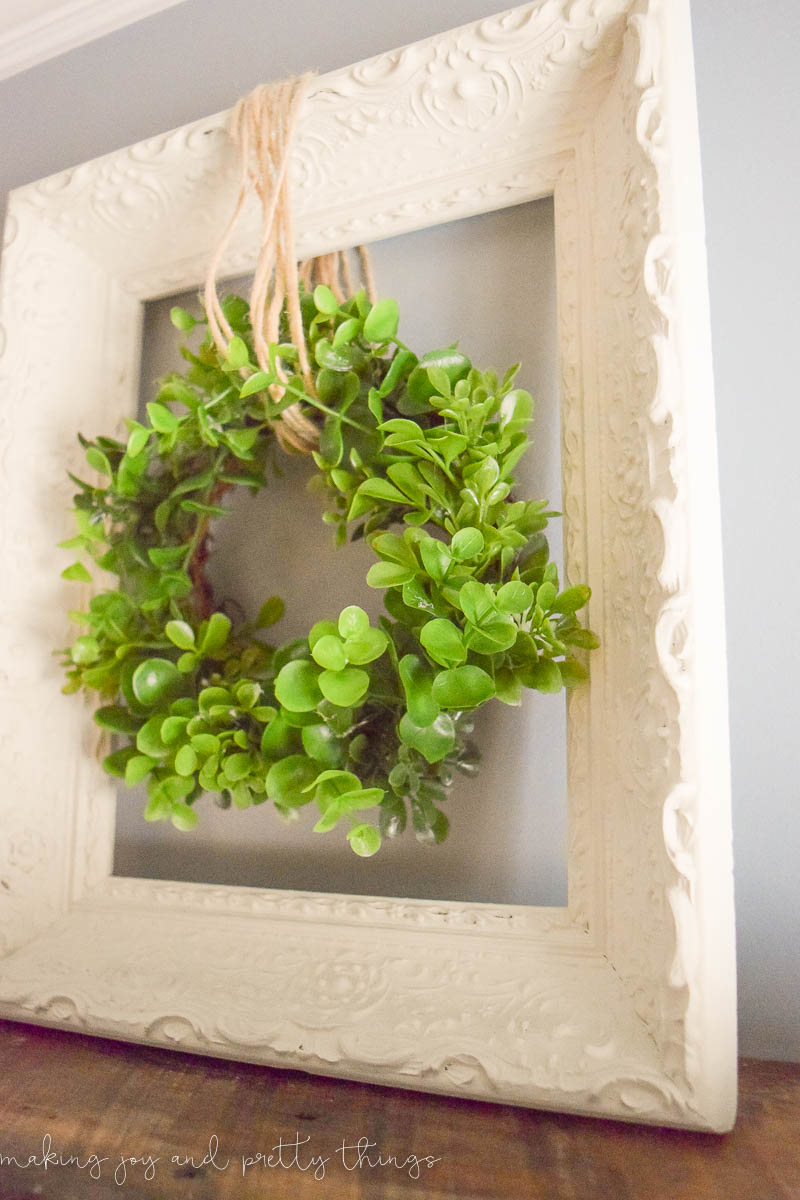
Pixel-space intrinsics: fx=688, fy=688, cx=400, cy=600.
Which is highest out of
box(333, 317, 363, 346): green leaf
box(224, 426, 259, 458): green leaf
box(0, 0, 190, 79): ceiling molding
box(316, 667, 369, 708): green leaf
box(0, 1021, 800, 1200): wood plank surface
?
box(0, 0, 190, 79): ceiling molding

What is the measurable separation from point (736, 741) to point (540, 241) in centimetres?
48

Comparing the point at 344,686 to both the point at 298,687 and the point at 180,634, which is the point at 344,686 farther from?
the point at 180,634

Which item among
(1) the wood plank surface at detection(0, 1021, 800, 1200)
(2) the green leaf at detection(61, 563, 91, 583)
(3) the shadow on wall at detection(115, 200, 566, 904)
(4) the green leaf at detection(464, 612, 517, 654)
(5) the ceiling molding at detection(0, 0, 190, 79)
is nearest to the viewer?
(1) the wood plank surface at detection(0, 1021, 800, 1200)

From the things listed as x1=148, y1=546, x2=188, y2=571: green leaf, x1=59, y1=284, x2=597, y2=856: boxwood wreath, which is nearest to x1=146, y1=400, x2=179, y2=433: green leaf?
x1=59, y1=284, x2=597, y2=856: boxwood wreath

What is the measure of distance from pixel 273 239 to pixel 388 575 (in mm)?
350

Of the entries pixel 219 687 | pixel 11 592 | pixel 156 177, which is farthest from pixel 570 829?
pixel 156 177

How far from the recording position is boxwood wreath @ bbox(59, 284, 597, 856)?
50 cm

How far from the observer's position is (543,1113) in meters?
0.44

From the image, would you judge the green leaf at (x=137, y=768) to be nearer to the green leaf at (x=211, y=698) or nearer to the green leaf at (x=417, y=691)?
the green leaf at (x=211, y=698)

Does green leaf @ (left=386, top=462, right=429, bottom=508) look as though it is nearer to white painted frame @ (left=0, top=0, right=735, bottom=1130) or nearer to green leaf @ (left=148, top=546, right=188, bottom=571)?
white painted frame @ (left=0, top=0, right=735, bottom=1130)

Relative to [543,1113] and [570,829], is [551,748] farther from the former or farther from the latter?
[543,1113]

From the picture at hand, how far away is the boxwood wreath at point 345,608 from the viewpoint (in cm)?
50

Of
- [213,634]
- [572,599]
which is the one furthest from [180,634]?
[572,599]

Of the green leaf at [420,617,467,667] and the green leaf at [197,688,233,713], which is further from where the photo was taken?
the green leaf at [197,688,233,713]
